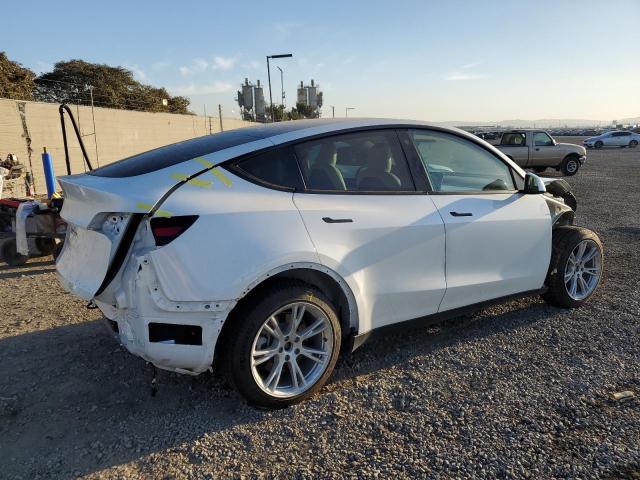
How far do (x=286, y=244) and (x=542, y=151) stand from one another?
17621 mm

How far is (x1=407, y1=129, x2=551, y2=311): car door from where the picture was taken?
11.3 feet

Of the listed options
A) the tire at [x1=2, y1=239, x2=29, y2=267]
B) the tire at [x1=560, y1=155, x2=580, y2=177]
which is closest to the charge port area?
the tire at [x1=2, y1=239, x2=29, y2=267]

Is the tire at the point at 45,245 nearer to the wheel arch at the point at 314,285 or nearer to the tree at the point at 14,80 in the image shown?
the wheel arch at the point at 314,285

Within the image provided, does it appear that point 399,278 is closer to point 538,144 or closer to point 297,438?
point 297,438

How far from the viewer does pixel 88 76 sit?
38469mm

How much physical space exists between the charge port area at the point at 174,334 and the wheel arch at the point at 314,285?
15cm

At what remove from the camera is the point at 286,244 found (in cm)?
267

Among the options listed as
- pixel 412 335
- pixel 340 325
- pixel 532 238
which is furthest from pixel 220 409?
pixel 532 238

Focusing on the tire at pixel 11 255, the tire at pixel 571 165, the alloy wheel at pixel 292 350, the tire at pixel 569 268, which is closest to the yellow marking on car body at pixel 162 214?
the alloy wheel at pixel 292 350

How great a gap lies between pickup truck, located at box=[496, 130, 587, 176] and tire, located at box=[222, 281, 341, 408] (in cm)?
1671

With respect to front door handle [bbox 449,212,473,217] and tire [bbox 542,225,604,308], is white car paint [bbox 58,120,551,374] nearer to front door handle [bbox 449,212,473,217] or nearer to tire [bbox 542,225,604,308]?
front door handle [bbox 449,212,473,217]

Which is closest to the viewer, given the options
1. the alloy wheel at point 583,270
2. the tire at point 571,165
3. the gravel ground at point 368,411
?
the gravel ground at point 368,411

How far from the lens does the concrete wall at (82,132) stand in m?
11.5

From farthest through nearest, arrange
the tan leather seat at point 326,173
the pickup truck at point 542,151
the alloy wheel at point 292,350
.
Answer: the pickup truck at point 542,151
the tan leather seat at point 326,173
the alloy wheel at point 292,350
